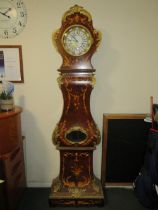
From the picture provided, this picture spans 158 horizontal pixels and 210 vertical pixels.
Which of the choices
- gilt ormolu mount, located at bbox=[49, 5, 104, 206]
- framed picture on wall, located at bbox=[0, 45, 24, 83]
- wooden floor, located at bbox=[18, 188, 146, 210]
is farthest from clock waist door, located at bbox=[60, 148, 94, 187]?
framed picture on wall, located at bbox=[0, 45, 24, 83]

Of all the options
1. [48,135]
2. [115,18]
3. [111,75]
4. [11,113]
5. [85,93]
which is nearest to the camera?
[11,113]

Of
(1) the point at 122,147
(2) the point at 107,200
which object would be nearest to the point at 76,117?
(1) the point at 122,147

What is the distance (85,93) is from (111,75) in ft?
1.39

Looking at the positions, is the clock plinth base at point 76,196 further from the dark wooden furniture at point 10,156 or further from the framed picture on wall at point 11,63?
the framed picture on wall at point 11,63

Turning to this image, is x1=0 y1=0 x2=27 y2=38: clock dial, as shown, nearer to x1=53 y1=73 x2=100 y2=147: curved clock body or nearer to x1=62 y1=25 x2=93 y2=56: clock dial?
x1=62 y1=25 x2=93 y2=56: clock dial

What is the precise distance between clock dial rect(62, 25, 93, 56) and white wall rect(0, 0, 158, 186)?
0.89ft

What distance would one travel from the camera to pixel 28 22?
1829 millimetres

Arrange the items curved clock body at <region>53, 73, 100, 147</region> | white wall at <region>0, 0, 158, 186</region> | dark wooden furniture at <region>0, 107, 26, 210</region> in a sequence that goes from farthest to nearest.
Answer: white wall at <region>0, 0, 158, 186</region>, curved clock body at <region>53, 73, 100, 147</region>, dark wooden furniture at <region>0, 107, 26, 210</region>

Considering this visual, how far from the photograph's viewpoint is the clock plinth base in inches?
72.7

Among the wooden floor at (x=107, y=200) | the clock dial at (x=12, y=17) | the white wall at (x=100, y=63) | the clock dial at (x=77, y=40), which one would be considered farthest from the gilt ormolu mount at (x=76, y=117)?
the clock dial at (x=12, y=17)

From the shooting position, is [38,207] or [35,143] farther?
[35,143]

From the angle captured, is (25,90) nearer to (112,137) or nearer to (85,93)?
(85,93)

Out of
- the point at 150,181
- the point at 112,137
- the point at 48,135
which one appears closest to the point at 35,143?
the point at 48,135

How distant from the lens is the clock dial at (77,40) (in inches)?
64.1
